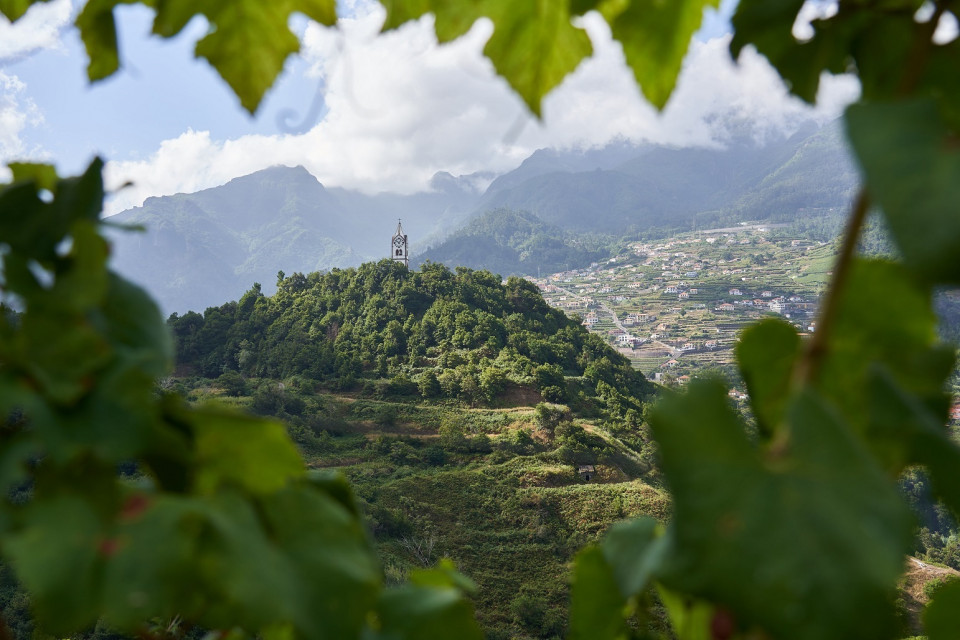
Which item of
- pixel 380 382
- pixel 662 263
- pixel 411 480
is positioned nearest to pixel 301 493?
pixel 411 480

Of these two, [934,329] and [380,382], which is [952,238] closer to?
[934,329]

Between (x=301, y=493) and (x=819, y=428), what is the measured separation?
11cm

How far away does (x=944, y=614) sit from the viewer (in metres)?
0.17

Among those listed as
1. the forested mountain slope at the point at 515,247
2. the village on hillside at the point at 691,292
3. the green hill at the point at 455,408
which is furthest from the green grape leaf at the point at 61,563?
the forested mountain slope at the point at 515,247

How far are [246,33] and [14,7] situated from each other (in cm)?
14

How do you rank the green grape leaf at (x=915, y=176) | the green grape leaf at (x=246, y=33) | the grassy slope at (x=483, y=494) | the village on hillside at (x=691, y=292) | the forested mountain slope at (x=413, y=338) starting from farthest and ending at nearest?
1. the village on hillside at (x=691, y=292)
2. the forested mountain slope at (x=413, y=338)
3. the grassy slope at (x=483, y=494)
4. the green grape leaf at (x=246, y=33)
5. the green grape leaf at (x=915, y=176)

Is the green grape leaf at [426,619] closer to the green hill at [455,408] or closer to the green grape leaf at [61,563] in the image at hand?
the green grape leaf at [61,563]

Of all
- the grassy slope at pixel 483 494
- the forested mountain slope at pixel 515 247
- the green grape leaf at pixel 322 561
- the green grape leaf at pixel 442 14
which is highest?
the forested mountain slope at pixel 515 247

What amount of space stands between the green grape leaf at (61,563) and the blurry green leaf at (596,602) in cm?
14

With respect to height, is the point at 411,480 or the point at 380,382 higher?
the point at 380,382

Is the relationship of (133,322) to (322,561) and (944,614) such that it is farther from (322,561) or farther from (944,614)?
(944,614)

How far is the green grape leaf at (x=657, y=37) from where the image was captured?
18 centimetres

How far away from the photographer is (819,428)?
0.30 feet

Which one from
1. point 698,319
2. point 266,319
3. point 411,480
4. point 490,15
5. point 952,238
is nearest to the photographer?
point 952,238
